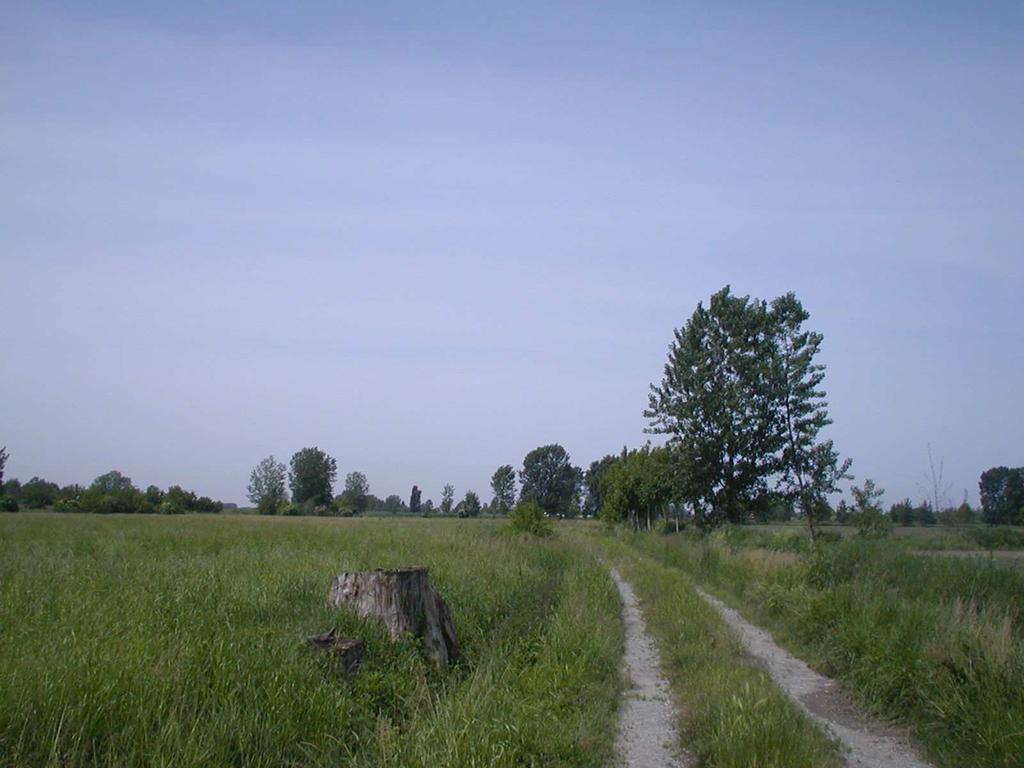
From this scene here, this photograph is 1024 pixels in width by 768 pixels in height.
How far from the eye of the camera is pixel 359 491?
14788cm

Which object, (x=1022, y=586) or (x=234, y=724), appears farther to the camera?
(x=1022, y=586)

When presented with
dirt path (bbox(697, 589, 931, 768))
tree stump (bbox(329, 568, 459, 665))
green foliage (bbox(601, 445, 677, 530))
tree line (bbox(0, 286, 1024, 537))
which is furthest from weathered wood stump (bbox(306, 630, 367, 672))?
green foliage (bbox(601, 445, 677, 530))

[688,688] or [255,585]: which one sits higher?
[255,585]

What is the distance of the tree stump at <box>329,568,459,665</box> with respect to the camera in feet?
29.1

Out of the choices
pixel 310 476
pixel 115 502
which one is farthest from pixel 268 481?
pixel 115 502

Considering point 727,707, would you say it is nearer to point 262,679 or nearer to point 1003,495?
point 262,679

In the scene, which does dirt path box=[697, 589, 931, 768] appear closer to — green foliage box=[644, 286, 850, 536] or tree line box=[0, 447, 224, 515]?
green foliage box=[644, 286, 850, 536]

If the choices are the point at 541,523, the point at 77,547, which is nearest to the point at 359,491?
the point at 541,523

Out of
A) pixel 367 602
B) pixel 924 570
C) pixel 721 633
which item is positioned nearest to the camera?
pixel 367 602

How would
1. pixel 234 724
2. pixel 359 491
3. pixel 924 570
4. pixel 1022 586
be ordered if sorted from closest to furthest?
pixel 234 724 < pixel 1022 586 < pixel 924 570 < pixel 359 491

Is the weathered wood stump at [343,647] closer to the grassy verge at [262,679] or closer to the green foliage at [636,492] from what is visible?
the grassy verge at [262,679]

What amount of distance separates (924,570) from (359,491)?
455 ft

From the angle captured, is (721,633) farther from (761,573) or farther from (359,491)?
(359,491)

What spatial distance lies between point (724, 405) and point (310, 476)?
8669 cm
